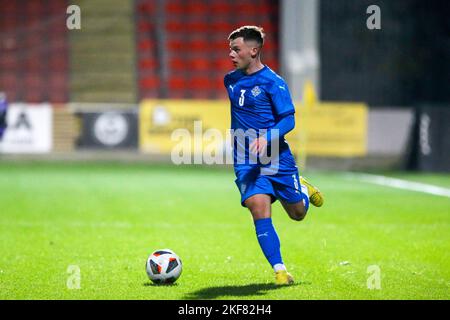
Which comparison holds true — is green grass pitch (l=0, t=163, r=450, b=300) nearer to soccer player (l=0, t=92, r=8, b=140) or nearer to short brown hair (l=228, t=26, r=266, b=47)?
short brown hair (l=228, t=26, r=266, b=47)

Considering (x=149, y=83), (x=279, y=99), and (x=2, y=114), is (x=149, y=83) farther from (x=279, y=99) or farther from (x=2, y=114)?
(x=279, y=99)

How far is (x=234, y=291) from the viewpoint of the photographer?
7887 millimetres

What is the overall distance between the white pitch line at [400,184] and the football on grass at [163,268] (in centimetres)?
1028

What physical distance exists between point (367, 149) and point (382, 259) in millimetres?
16988

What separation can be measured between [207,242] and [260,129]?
10.4 feet

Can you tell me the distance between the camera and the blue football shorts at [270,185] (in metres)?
8.20

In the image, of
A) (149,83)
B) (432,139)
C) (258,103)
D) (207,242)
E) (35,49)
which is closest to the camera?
(258,103)

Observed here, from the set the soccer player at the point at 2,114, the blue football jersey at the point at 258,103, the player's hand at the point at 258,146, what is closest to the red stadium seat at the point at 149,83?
the soccer player at the point at 2,114

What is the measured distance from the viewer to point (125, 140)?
1043 inches

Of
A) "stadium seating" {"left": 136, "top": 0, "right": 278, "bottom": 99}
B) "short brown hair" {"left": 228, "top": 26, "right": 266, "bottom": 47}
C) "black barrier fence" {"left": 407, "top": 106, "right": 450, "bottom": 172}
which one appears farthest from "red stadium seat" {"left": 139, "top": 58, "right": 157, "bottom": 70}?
"short brown hair" {"left": 228, "top": 26, "right": 266, "bottom": 47}

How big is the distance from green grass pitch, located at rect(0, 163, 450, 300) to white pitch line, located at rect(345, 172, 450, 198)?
2.17 ft

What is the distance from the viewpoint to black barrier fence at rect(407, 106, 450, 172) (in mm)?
23828

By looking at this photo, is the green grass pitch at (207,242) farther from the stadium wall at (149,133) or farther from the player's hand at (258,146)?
the stadium wall at (149,133)

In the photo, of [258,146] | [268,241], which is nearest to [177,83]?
[268,241]
